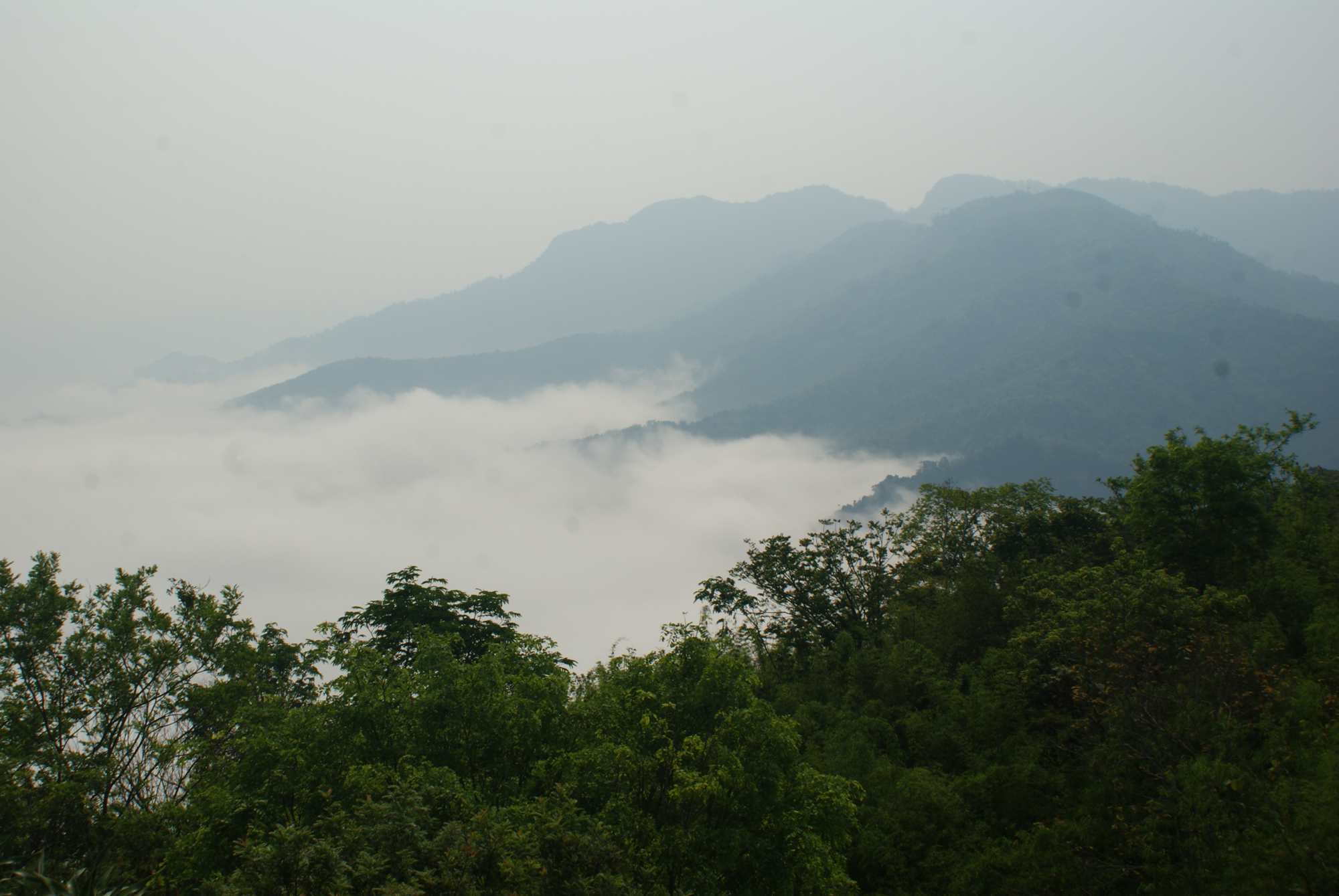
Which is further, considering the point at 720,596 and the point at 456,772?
the point at 720,596

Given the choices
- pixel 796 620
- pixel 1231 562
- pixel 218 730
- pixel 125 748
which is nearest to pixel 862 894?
pixel 1231 562

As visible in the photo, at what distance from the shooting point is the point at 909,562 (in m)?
41.8

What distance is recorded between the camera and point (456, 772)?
1534cm

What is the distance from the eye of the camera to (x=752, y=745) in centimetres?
1391

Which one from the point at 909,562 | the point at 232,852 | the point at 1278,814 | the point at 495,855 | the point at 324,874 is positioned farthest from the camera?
the point at 909,562

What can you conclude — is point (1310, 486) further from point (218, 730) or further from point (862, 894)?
point (218, 730)

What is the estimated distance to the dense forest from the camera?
12242 millimetres

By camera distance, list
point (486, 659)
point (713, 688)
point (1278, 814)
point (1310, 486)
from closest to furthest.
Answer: point (1278, 814) → point (713, 688) → point (486, 659) → point (1310, 486)

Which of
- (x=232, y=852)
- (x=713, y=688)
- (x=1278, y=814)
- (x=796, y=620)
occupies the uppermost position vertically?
(x=713, y=688)

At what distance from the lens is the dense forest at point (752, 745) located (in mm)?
12242

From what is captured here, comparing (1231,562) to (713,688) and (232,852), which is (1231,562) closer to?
(713,688)

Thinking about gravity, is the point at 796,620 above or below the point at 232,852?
below

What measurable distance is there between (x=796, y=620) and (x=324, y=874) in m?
34.9

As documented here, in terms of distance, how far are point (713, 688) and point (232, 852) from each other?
8.67m
